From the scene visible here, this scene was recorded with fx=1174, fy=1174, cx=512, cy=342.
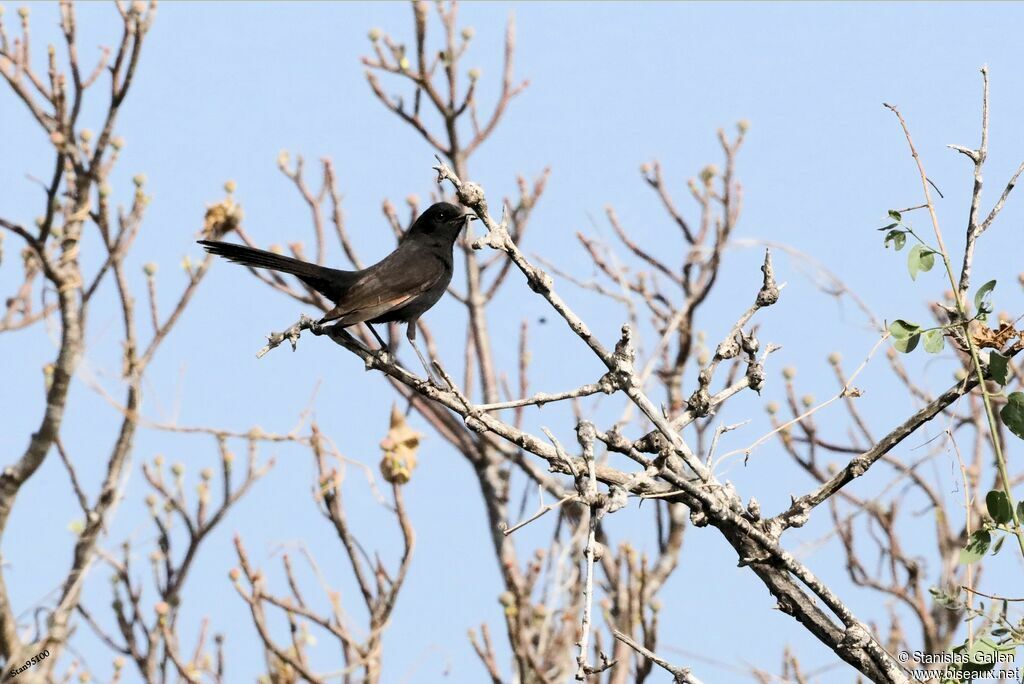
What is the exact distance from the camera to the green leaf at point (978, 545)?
8.86 feet

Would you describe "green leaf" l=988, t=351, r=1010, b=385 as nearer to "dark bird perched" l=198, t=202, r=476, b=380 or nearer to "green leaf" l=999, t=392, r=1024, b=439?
"green leaf" l=999, t=392, r=1024, b=439

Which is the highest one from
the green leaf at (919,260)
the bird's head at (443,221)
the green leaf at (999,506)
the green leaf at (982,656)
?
the bird's head at (443,221)

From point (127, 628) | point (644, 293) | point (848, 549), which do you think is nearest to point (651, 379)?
point (644, 293)

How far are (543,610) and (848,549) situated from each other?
2620 mm

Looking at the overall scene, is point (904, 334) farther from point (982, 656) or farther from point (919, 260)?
point (982, 656)

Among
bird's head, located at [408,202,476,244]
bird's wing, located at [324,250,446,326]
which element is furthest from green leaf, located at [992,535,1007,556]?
bird's head, located at [408,202,476,244]

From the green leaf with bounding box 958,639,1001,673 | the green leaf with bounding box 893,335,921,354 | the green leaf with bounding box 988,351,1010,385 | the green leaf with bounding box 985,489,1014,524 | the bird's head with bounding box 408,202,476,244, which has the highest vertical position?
the bird's head with bounding box 408,202,476,244

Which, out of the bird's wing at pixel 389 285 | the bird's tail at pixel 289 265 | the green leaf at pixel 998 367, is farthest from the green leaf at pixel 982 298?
the bird's tail at pixel 289 265

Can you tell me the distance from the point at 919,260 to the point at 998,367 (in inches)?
12.0

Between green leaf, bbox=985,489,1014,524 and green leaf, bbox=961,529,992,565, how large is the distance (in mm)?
53

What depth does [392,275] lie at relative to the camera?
583 centimetres

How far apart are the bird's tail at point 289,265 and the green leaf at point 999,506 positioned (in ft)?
12.0

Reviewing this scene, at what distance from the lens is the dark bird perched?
17.8 ft

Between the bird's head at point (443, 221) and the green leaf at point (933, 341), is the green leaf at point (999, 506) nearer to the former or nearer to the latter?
the green leaf at point (933, 341)
